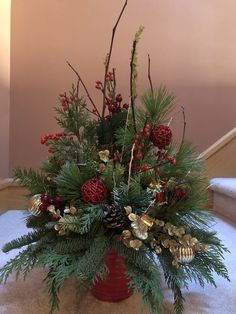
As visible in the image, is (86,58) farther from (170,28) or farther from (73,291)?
(73,291)

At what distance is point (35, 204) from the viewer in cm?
72

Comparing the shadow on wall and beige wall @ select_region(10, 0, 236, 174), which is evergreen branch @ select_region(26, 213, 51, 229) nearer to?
the shadow on wall

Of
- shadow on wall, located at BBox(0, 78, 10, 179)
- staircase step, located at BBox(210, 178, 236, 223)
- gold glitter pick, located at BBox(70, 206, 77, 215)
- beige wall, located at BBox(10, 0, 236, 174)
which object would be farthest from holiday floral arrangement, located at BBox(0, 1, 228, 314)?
beige wall, located at BBox(10, 0, 236, 174)

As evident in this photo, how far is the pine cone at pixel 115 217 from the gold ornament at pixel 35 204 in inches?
6.3

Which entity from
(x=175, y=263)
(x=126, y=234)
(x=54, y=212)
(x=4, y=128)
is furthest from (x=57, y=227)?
(x=4, y=128)

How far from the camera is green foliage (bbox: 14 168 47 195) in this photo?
0.77m

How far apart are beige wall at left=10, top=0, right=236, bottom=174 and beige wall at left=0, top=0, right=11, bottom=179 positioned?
80 mm

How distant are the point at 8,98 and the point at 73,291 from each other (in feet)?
4.97

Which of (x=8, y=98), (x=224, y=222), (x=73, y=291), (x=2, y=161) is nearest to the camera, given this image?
(x=73, y=291)

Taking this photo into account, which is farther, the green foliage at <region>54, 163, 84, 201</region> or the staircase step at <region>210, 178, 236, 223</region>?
the staircase step at <region>210, 178, 236, 223</region>

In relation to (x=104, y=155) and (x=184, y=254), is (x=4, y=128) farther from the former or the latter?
(x=184, y=254)

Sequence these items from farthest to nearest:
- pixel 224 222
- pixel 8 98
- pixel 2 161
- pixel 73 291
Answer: pixel 8 98 < pixel 2 161 < pixel 224 222 < pixel 73 291

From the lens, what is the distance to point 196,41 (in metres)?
2.09

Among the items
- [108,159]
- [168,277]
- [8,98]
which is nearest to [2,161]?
[8,98]
